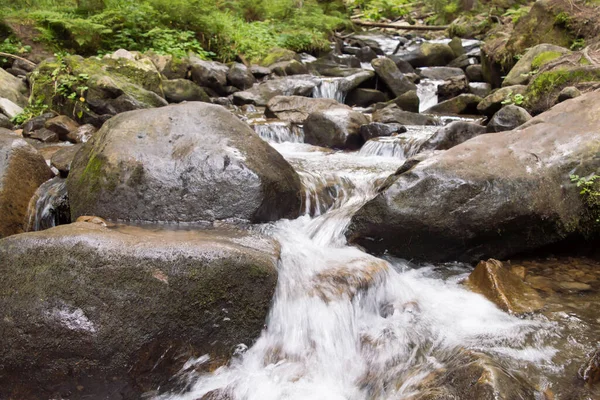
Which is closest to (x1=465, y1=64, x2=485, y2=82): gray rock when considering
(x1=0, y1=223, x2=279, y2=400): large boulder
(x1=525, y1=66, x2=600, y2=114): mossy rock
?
(x1=525, y1=66, x2=600, y2=114): mossy rock

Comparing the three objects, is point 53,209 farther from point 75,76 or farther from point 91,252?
point 75,76

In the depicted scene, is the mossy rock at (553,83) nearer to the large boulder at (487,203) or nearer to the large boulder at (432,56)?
the large boulder at (487,203)

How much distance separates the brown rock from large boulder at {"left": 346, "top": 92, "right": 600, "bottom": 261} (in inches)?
13.2

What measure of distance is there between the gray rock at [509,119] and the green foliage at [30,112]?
315 inches

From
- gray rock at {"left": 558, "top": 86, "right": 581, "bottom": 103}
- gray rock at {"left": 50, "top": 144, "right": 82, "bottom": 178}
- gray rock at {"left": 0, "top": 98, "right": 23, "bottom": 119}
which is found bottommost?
gray rock at {"left": 0, "top": 98, "right": 23, "bottom": 119}

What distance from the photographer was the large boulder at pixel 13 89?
28.7 feet

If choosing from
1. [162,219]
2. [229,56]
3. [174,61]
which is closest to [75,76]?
[174,61]

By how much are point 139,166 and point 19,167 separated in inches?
56.9

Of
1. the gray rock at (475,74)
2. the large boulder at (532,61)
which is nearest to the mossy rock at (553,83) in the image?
the large boulder at (532,61)

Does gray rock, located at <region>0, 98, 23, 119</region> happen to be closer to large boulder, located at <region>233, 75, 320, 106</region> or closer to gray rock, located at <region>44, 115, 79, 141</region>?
gray rock, located at <region>44, 115, 79, 141</region>

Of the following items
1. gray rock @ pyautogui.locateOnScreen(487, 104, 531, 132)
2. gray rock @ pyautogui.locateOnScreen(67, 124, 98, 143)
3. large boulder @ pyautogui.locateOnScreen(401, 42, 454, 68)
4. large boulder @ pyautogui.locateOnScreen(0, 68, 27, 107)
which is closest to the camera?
gray rock @ pyautogui.locateOnScreen(487, 104, 531, 132)

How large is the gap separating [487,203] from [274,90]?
343 inches

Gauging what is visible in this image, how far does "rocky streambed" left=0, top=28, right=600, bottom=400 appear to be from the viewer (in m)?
2.53

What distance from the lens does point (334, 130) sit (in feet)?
26.6
